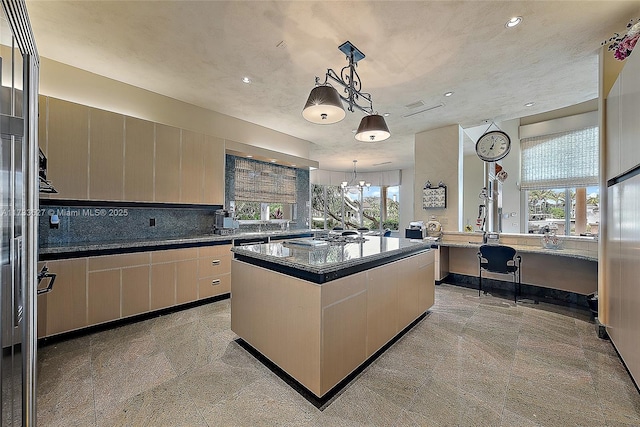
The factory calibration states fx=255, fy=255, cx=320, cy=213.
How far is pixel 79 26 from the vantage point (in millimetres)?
2277

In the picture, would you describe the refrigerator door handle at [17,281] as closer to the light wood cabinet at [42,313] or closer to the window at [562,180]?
the light wood cabinet at [42,313]

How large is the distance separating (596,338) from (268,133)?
17.4 ft

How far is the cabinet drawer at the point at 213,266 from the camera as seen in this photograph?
3469 mm

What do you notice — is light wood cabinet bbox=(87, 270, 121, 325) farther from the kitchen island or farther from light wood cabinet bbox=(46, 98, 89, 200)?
the kitchen island

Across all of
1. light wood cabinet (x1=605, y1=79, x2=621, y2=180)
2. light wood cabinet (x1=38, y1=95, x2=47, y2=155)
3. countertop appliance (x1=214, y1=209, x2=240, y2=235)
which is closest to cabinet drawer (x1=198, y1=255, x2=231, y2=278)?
countertop appliance (x1=214, y1=209, x2=240, y2=235)

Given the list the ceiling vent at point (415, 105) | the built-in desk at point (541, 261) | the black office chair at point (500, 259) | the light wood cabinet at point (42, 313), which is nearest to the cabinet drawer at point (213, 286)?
the light wood cabinet at point (42, 313)

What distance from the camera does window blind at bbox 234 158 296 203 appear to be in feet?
15.4

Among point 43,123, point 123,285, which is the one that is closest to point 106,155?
point 43,123

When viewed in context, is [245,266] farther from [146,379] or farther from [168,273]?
[168,273]

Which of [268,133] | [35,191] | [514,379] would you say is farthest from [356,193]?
[35,191]

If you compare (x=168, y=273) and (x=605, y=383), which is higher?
(x=168, y=273)

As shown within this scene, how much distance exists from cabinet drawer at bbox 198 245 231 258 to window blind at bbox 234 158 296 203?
1.22 m

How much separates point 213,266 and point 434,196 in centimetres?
403

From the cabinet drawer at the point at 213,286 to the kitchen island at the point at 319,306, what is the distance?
1.27 meters
